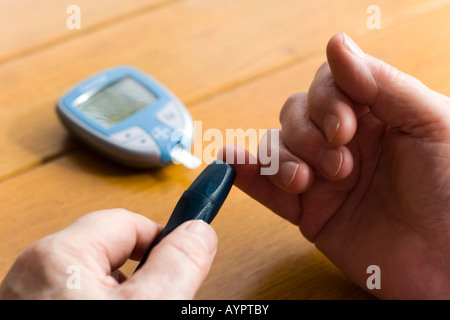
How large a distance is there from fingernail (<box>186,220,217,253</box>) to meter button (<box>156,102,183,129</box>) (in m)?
0.27

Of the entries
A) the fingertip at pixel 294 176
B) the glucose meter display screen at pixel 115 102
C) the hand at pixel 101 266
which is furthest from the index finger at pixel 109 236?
the glucose meter display screen at pixel 115 102

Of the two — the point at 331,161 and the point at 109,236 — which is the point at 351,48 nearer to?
the point at 331,161

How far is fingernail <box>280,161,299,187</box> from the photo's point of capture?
0.64 metres

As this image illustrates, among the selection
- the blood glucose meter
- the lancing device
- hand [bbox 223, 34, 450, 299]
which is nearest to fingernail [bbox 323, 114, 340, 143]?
hand [bbox 223, 34, 450, 299]

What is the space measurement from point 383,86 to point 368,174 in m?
0.11

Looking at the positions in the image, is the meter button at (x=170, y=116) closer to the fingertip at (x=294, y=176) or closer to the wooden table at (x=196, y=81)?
the wooden table at (x=196, y=81)

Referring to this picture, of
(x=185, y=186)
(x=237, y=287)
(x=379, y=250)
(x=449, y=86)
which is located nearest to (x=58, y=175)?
(x=185, y=186)

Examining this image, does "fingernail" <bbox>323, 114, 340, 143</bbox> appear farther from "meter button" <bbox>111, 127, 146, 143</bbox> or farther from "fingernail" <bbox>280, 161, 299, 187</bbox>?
"meter button" <bbox>111, 127, 146, 143</bbox>

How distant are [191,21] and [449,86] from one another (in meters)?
0.41

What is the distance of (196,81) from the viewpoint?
884 mm

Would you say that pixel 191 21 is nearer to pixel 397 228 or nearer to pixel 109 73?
pixel 109 73

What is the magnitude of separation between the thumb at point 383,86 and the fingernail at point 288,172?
9 centimetres

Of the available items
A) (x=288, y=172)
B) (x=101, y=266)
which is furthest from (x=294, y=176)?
(x=101, y=266)
